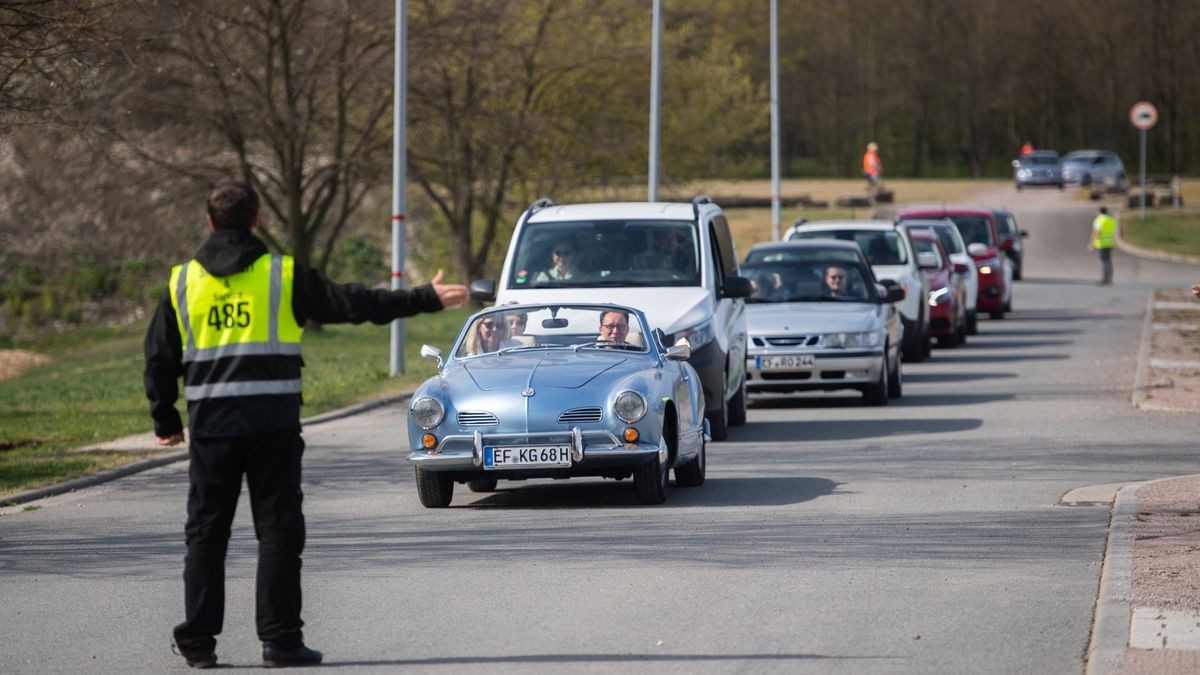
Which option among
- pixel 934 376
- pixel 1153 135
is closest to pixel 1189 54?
pixel 1153 135

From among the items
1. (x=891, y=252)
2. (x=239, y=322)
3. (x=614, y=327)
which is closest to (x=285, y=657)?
(x=239, y=322)

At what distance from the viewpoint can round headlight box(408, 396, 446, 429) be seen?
11867 millimetres

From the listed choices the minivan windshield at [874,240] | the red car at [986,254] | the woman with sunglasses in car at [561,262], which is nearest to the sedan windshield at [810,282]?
the woman with sunglasses in car at [561,262]

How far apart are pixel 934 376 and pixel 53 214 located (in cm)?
1668

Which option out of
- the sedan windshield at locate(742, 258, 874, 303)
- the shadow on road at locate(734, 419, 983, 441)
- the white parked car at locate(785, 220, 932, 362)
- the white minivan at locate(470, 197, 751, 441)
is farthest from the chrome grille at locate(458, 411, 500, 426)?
the white parked car at locate(785, 220, 932, 362)

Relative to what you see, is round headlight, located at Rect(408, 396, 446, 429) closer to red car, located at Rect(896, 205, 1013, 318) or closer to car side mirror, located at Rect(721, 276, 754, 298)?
car side mirror, located at Rect(721, 276, 754, 298)

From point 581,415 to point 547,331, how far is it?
150 centimetres

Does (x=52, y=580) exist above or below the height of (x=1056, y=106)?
below

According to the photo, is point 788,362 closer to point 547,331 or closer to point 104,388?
point 547,331

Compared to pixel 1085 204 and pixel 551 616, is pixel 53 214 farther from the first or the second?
pixel 1085 204

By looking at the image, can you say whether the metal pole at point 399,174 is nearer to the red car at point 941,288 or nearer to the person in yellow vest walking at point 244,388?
the red car at point 941,288

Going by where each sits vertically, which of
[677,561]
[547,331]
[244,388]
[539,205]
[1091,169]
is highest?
[1091,169]

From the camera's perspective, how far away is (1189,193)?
76.2 metres

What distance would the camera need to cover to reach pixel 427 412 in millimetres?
11914
